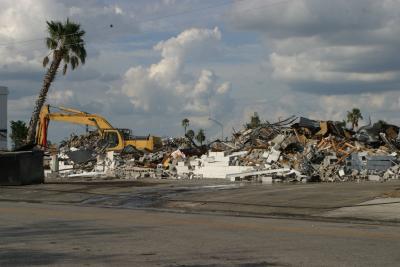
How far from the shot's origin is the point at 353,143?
3419 cm

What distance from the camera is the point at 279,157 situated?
32562 millimetres

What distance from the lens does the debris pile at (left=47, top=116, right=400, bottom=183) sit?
29234 millimetres

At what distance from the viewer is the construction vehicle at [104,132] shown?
45219mm

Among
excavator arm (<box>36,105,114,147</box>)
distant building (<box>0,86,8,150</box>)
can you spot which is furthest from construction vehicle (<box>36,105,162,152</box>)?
distant building (<box>0,86,8,150</box>)

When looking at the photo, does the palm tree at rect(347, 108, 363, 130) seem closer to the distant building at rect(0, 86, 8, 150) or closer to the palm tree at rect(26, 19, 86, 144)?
the palm tree at rect(26, 19, 86, 144)

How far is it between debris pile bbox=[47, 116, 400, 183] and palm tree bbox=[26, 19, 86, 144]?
23.8 ft

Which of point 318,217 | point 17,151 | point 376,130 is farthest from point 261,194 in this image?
point 376,130

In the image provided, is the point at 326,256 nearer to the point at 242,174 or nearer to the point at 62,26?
the point at 242,174

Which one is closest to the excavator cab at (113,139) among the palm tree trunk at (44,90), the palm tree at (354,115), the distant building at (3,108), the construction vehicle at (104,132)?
the construction vehicle at (104,132)

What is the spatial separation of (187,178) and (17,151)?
8640mm

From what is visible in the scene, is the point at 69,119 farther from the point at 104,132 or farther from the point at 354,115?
the point at 354,115

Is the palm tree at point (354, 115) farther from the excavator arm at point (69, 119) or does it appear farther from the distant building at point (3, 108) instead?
the distant building at point (3, 108)

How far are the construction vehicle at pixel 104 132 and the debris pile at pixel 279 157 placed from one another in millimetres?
1883

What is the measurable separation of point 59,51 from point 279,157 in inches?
914
